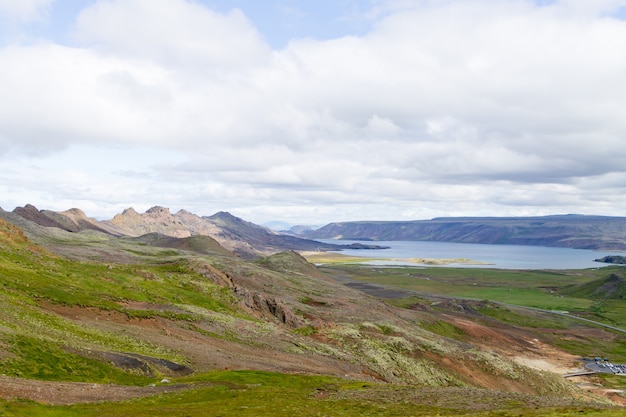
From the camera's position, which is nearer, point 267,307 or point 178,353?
point 178,353

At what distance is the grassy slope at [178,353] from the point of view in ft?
138

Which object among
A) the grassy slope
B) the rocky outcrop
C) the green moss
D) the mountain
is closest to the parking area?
the mountain

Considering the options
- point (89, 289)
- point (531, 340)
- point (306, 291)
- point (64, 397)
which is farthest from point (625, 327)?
point (64, 397)

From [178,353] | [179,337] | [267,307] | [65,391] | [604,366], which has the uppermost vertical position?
[65,391]

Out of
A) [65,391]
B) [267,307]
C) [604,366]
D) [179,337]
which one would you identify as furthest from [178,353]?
[604,366]

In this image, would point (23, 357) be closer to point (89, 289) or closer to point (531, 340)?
point (89, 289)

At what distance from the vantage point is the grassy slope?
41969mm

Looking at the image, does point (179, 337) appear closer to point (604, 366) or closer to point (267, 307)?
point (267, 307)

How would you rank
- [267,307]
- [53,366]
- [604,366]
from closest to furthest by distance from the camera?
[53,366] → [267,307] → [604,366]

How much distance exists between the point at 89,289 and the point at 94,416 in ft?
149

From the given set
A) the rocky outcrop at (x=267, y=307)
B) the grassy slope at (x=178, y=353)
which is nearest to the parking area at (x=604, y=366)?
the grassy slope at (x=178, y=353)

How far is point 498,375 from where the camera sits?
9075cm

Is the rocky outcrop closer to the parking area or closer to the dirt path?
the dirt path

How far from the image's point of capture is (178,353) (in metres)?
60.7
